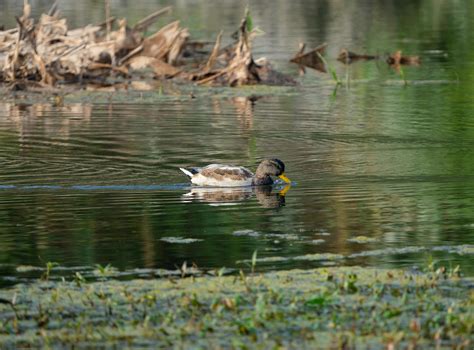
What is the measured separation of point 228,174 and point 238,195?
1.17ft

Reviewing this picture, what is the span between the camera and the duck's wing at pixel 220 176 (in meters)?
14.7

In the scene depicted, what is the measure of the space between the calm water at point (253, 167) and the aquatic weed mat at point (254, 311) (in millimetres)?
679

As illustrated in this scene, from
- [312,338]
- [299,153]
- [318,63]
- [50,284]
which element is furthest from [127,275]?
[318,63]

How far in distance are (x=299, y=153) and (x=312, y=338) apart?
Answer: 30.4 ft

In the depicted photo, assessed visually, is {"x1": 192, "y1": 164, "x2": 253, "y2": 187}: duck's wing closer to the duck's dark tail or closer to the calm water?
the duck's dark tail

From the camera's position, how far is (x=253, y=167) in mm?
16391

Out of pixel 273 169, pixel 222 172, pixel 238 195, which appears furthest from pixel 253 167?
pixel 238 195

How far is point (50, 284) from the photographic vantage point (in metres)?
9.45

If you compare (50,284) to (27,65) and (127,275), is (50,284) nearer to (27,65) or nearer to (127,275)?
(127,275)

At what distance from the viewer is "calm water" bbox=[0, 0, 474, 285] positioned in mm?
10914

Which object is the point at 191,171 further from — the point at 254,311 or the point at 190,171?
the point at 254,311

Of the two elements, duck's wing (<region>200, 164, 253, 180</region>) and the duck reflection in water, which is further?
duck's wing (<region>200, 164, 253, 180</region>)

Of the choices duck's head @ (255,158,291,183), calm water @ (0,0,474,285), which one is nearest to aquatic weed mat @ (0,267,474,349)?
calm water @ (0,0,474,285)

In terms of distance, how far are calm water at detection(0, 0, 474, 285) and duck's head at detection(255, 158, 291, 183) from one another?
19cm
